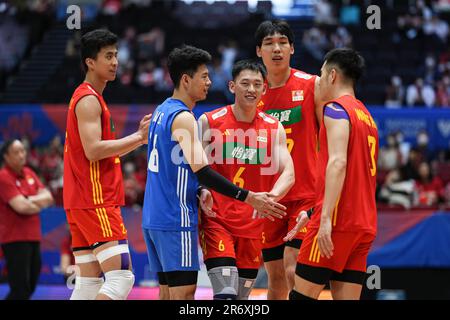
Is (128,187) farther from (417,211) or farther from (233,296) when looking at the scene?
(233,296)

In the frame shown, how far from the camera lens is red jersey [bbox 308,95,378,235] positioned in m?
5.88

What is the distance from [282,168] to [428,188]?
811 centimetres

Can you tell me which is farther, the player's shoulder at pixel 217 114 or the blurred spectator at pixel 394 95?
the blurred spectator at pixel 394 95

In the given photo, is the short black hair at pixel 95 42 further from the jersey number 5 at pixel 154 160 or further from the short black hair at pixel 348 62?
the short black hair at pixel 348 62

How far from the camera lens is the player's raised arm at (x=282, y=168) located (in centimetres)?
647

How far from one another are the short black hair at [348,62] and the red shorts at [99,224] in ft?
7.16

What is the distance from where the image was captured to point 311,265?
5918mm

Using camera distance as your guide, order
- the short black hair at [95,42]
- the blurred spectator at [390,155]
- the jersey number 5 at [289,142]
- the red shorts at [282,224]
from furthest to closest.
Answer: the blurred spectator at [390,155]
the jersey number 5 at [289,142]
the red shorts at [282,224]
the short black hair at [95,42]

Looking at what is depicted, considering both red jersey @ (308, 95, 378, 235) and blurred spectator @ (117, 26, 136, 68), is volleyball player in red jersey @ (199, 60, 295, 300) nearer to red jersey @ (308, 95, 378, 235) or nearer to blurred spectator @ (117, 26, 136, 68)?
red jersey @ (308, 95, 378, 235)

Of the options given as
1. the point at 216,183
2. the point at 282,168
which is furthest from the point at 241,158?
the point at 216,183

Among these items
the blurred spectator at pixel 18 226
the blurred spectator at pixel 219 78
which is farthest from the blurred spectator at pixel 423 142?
the blurred spectator at pixel 18 226

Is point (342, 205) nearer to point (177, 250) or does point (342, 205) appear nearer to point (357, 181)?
point (357, 181)

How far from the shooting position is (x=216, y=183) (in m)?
6.04

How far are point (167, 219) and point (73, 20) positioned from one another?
275cm
